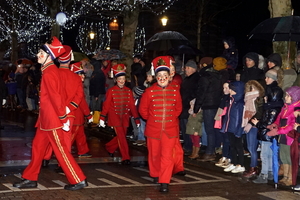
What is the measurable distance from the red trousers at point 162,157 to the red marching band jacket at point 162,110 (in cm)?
10

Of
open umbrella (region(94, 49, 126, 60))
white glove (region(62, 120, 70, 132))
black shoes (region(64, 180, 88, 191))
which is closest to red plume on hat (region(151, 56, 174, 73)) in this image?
white glove (region(62, 120, 70, 132))

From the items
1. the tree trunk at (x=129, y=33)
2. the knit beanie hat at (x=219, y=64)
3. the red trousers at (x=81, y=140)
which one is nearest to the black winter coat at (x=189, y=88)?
the knit beanie hat at (x=219, y=64)

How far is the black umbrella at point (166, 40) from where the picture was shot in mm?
18573

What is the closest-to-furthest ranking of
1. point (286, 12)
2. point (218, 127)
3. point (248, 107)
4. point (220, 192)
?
point (220, 192)
point (248, 107)
point (218, 127)
point (286, 12)

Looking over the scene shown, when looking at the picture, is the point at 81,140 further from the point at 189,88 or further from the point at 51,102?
the point at 51,102

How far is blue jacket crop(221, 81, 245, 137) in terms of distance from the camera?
1172cm

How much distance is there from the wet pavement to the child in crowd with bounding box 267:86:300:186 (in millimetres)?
346

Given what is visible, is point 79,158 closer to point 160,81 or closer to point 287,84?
point 160,81

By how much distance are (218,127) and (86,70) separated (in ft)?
25.5

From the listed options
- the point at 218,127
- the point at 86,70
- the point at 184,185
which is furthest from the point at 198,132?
the point at 86,70

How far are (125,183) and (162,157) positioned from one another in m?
0.84

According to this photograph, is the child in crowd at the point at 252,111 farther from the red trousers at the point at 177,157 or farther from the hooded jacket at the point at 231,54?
the hooded jacket at the point at 231,54

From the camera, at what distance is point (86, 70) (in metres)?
19.5

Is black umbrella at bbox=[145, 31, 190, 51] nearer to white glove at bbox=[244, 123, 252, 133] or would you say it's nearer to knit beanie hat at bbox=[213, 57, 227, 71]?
knit beanie hat at bbox=[213, 57, 227, 71]
